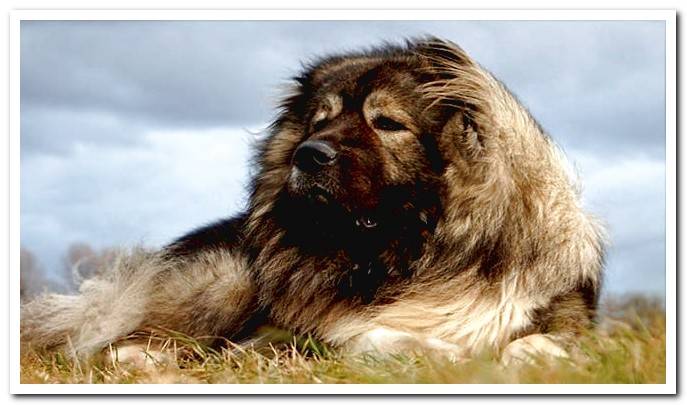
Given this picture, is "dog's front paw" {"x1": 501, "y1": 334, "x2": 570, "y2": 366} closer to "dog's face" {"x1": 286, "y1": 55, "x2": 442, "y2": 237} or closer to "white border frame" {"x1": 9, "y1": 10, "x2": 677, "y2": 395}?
"white border frame" {"x1": 9, "y1": 10, "x2": 677, "y2": 395}

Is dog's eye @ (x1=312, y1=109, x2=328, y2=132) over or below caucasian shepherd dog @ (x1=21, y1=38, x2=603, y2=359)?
over

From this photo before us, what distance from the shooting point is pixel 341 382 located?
5.02m

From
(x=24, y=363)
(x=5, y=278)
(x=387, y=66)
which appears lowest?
(x=24, y=363)

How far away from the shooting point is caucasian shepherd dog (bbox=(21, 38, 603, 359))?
5.26m

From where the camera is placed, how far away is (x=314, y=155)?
5.19m

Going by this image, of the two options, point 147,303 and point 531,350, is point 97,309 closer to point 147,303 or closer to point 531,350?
point 147,303

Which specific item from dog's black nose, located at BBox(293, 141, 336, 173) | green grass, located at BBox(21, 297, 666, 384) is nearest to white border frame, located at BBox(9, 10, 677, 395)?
green grass, located at BBox(21, 297, 666, 384)

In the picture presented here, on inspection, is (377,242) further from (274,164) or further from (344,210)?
(274,164)

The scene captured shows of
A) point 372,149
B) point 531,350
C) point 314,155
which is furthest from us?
point 372,149

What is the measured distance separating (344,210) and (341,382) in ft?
2.50

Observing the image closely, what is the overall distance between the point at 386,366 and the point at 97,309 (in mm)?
1819
